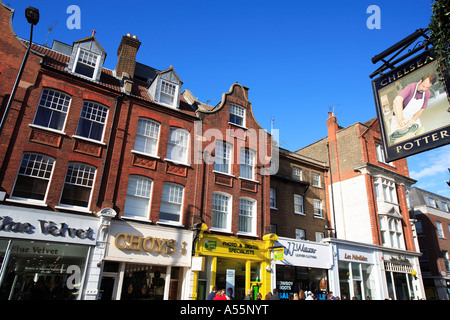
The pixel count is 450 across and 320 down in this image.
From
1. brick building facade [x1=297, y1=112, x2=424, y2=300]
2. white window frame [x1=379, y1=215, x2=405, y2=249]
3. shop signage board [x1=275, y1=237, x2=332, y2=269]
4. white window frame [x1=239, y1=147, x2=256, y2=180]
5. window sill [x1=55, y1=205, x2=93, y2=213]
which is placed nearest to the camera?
window sill [x1=55, y1=205, x2=93, y2=213]

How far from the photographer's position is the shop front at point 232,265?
16.8m

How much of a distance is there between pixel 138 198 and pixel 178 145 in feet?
13.7

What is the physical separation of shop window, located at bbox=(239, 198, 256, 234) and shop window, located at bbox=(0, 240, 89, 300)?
31.2ft

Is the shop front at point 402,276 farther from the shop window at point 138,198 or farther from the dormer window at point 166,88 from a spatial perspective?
the dormer window at point 166,88

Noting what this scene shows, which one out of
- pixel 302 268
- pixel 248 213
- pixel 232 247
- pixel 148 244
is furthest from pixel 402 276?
pixel 148 244

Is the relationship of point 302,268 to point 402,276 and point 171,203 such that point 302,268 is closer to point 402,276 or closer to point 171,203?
point 171,203

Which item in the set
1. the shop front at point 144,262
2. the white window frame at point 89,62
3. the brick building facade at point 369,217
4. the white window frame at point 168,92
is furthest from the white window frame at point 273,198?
the white window frame at point 89,62

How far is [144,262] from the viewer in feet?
49.4

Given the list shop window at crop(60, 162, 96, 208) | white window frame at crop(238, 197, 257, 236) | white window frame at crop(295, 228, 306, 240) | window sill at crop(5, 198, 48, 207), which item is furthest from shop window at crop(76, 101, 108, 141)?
white window frame at crop(295, 228, 306, 240)

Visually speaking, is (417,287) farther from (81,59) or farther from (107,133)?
(81,59)

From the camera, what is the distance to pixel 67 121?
15.4 meters

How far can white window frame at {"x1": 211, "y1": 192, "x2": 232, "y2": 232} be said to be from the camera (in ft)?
60.8

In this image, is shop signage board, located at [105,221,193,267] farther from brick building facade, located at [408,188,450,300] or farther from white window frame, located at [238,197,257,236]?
brick building facade, located at [408,188,450,300]

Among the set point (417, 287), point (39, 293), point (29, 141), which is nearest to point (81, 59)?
point (29, 141)
